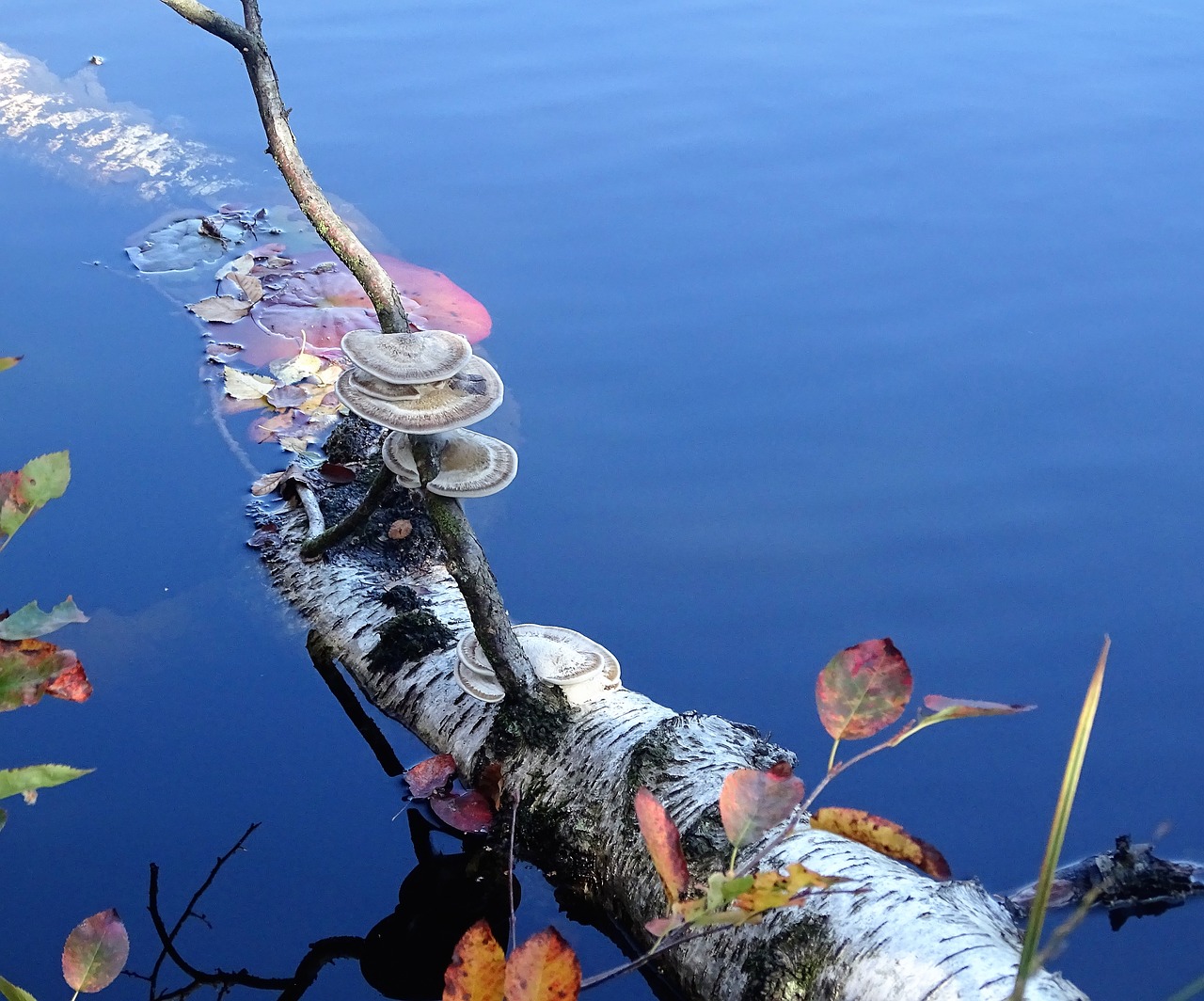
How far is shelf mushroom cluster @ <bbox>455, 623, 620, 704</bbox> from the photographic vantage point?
3.18 m

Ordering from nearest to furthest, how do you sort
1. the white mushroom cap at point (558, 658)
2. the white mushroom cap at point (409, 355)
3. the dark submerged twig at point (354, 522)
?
1. the white mushroom cap at point (409, 355)
2. the white mushroom cap at point (558, 658)
3. the dark submerged twig at point (354, 522)

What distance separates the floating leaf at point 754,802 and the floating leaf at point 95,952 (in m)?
1.24

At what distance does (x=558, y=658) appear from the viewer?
3.23 metres

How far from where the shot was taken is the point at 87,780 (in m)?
3.60

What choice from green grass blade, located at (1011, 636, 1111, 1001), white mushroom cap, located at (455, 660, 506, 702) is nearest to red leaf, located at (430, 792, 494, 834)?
white mushroom cap, located at (455, 660, 506, 702)

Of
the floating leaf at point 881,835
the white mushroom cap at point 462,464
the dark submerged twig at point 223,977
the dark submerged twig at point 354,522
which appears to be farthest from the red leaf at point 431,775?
the floating leaf at point 881,835

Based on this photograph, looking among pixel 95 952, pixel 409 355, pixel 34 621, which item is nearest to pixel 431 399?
pixel 409 355

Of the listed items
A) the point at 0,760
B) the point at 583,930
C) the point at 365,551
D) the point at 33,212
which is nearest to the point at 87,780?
the point at 0,760

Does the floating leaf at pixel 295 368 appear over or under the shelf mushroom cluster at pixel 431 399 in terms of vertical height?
under

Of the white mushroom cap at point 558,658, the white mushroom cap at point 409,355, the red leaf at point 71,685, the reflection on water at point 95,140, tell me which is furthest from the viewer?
the reflection on water at point 95,140

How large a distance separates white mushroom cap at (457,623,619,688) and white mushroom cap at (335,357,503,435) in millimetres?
765

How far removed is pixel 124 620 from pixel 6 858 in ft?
3.77

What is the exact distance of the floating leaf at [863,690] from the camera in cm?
173

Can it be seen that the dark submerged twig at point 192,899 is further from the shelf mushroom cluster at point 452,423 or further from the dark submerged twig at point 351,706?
the shelf mushroom cluster at point 452,423
